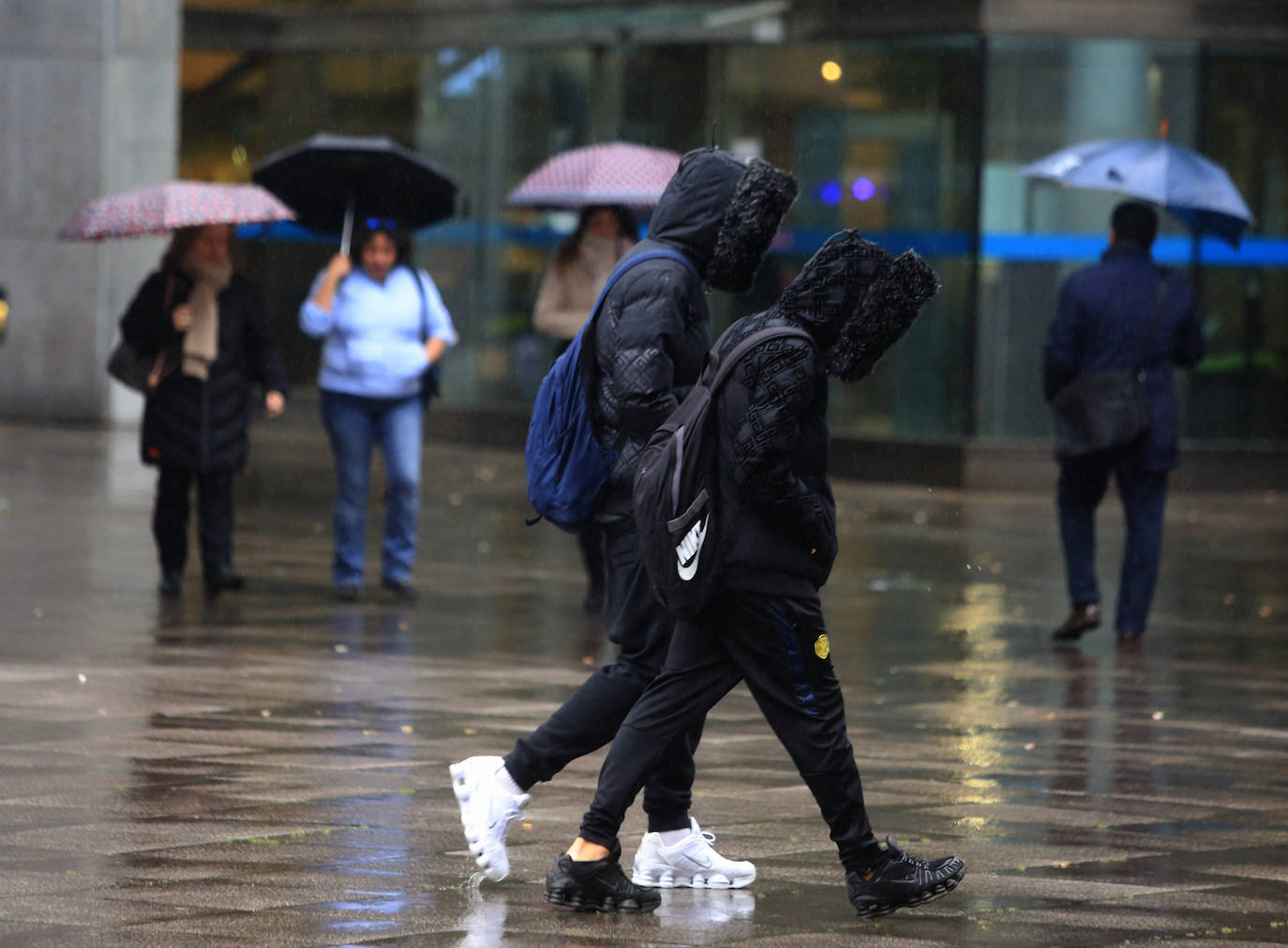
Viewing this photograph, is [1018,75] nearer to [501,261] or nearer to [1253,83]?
[1253,83]

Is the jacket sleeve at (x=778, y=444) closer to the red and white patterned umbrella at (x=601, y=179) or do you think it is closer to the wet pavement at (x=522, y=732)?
the wet pavement at (x=522, y=732)

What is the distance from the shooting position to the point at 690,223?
5.95m

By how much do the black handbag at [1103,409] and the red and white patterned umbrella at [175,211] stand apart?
390 centimetres

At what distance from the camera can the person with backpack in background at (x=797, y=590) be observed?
5395 millimetres

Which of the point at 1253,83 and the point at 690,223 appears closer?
the point at 690,223

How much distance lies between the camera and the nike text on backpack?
5.37 m

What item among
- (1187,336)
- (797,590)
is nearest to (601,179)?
(1187,336)

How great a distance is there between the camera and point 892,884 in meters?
5.38

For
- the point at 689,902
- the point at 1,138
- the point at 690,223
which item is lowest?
the point at 689,902

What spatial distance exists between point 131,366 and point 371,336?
46.9 inches

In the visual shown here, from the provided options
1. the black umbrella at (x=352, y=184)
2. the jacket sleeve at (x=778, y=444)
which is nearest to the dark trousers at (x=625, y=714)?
the jacket sleeve at (x=778, y=444)

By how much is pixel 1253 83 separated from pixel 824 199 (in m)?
3.62

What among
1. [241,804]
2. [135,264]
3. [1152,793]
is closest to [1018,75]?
[135,264]

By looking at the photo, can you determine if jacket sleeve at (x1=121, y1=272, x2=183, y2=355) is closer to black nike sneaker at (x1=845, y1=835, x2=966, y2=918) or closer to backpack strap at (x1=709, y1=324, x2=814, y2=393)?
backpack strap at (x1=709, y1=324, x2=814, y2=393)
